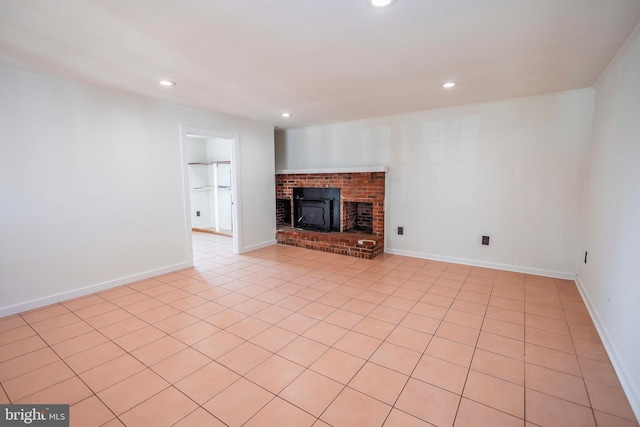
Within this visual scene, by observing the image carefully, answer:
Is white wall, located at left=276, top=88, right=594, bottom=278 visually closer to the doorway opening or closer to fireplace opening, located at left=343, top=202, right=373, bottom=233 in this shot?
fireplace opening, located at left=343, top=202, right=373, bottom=233

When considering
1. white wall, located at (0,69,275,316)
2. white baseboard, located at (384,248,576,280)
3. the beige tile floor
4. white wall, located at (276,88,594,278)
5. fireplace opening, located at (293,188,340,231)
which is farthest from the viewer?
fireplace opening, located at (293,188,340,231)

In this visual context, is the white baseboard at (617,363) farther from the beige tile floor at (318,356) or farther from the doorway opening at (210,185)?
the doorway opening at (210,185)

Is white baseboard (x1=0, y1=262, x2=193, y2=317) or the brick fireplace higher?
the brick fireplace

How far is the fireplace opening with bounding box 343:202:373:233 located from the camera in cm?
536

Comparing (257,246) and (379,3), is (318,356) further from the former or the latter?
(257,246)

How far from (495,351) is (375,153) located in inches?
135

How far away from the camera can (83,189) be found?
10.2 ft

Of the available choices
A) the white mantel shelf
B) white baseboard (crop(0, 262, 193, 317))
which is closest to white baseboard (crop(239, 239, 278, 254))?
white baseboard (crop(0, 262, 193, 317))

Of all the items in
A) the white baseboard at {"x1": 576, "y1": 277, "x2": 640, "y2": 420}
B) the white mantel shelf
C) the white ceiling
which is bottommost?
the white baseboard at {"x1": 576, "y1": 277, "x2": 640, "y2": 420}

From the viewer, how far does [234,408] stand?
163cm

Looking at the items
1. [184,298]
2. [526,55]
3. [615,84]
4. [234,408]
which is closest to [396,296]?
[234,408]

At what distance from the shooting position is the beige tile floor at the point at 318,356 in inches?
63.6

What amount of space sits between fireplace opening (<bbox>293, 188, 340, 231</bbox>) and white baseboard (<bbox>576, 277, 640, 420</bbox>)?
354 cm

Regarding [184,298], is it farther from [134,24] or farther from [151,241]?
[134,24]
